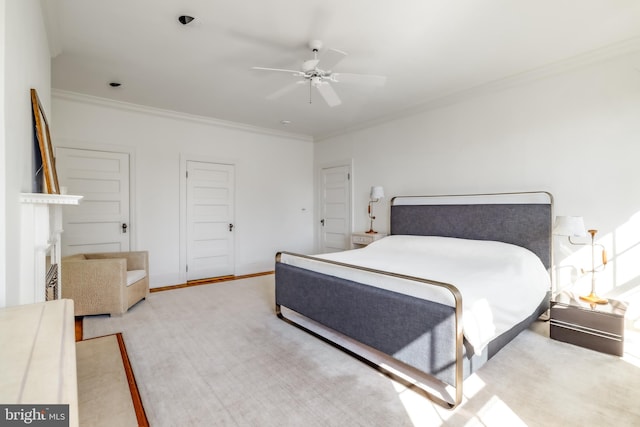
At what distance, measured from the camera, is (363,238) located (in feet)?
16.5

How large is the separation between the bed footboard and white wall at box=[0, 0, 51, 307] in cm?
198

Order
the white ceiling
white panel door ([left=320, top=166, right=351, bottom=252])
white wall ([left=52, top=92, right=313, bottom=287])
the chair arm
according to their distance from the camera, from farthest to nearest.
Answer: white panel door ([left=320, top=166, right=351, bottom=252]), white wall ([left=52, top=92, right=313, bottom=287]), the chair arm, the white ceiling

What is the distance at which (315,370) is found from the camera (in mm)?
2295

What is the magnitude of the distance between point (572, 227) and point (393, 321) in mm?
1892

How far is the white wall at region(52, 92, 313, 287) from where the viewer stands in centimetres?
421

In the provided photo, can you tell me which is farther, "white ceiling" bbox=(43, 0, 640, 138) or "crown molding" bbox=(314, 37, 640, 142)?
"crown molding" bbox=(314, 37, 640, 142)

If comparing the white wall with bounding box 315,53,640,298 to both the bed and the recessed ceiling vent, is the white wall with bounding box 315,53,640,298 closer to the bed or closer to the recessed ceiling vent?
the bed

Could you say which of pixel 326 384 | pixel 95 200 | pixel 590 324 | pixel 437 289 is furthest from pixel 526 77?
pixel 95 200

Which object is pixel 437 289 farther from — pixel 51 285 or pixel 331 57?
pixel 51 285

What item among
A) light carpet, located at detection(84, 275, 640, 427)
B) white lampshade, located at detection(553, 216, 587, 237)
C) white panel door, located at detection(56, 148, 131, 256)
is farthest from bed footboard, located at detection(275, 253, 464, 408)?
white panel door, located at detection(56, 148, 131, 256)

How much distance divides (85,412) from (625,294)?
433 centimetres

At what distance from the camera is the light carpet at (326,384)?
1793mm

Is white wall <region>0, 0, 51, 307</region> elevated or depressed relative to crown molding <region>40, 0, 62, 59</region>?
depressed

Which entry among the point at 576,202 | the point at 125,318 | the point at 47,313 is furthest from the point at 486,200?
the point at 125,318
